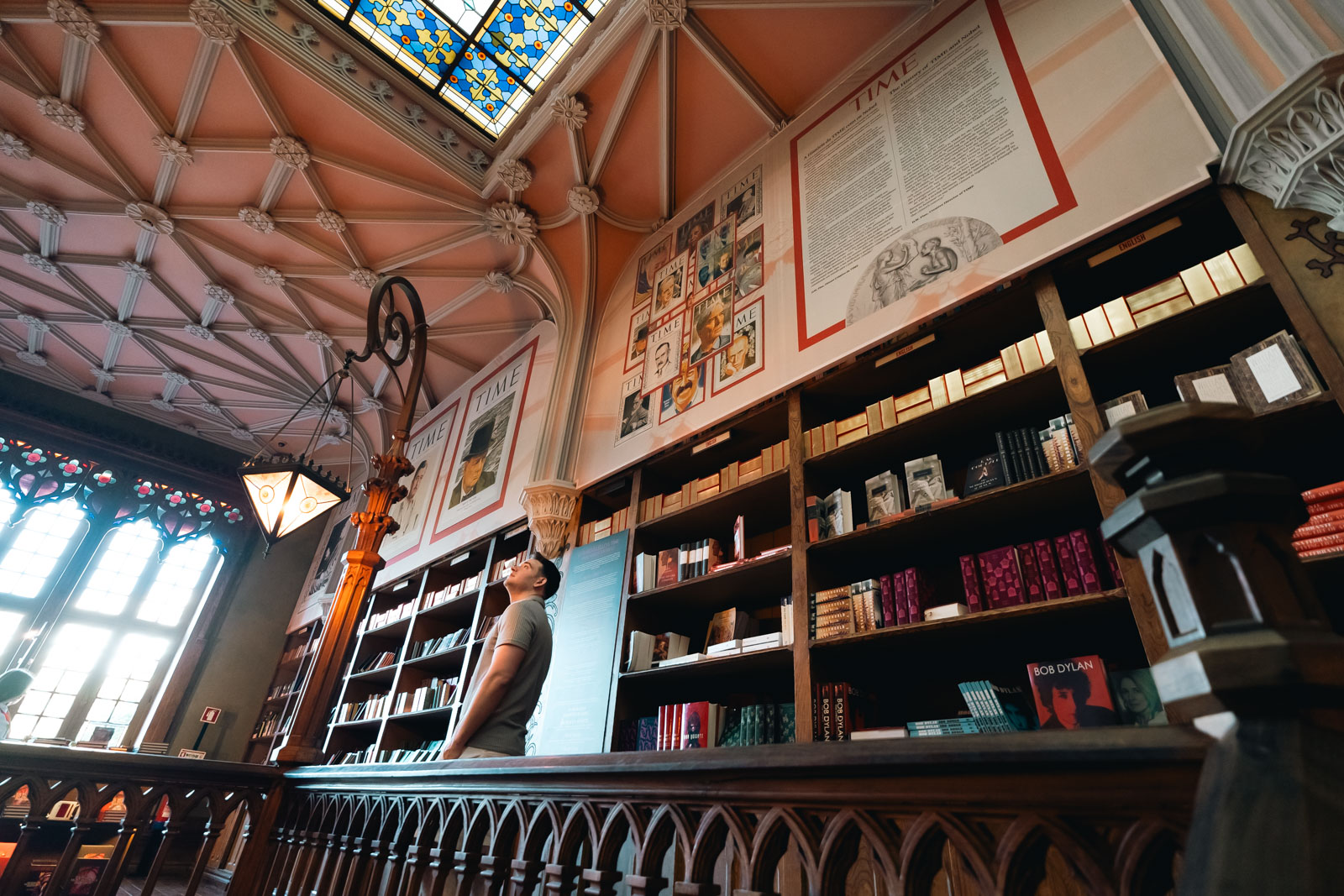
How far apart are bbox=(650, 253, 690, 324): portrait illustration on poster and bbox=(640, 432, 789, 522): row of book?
158 cm

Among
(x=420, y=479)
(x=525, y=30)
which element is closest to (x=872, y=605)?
(x=525, y=30)

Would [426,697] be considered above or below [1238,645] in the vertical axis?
above

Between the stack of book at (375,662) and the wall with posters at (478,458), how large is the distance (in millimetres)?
800

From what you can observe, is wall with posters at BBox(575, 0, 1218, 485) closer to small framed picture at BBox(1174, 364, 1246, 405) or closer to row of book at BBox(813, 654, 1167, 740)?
small framed picture at BBox(1174, 364, 1246, 405)

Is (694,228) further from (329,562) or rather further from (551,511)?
(329,562)

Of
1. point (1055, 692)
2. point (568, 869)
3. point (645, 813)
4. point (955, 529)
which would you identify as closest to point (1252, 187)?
point (955, 529)

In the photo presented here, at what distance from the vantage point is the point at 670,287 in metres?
5.26

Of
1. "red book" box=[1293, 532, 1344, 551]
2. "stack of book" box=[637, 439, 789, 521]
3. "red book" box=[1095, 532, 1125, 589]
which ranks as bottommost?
"red book" box=[1293, 532, 1344, 551]

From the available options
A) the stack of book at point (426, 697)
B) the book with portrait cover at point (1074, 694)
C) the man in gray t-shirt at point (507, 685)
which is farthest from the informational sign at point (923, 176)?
the stack of book at point (426, 697)

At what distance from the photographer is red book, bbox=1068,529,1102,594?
219 centimetres

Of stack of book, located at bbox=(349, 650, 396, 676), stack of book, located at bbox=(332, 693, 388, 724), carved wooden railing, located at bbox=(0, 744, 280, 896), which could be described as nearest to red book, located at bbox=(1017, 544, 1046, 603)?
carved wooden railing, located at bbox=(0, 744, 280, 896)

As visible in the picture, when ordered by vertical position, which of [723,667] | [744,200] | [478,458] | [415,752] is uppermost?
[744,200]

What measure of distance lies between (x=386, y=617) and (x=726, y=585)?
4653mm

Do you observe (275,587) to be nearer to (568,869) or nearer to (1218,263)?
(568,869)
